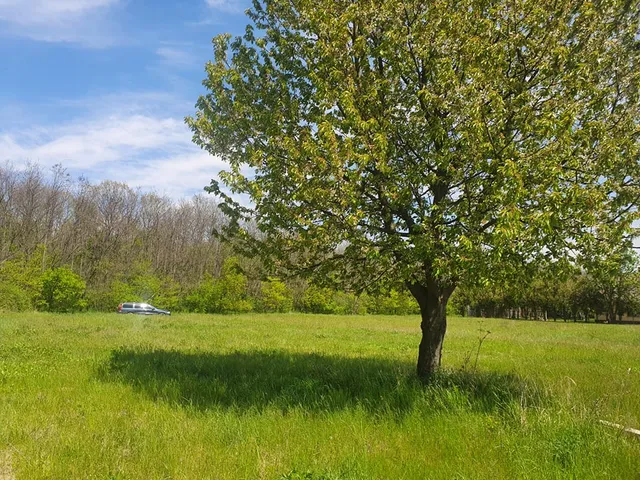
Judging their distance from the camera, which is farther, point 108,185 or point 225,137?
point 108,185

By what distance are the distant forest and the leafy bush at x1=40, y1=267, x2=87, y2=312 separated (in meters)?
0.11

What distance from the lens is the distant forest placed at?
47.9m

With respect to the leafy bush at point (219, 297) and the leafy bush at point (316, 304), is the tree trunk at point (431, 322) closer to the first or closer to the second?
the leafy bush at point (219, 297)

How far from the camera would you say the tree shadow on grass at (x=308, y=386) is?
793 cm

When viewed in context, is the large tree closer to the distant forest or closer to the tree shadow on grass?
the tree shadow on grass

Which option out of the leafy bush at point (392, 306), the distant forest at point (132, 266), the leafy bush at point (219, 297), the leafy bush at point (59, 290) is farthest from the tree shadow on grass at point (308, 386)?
the leafy bush at point (392, 306)

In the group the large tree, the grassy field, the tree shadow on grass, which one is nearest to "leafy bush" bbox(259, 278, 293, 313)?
the tree shadow on grass

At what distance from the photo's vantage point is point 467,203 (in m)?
7.40

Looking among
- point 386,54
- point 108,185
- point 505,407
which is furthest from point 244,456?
point 108,185

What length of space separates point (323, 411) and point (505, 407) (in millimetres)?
3252

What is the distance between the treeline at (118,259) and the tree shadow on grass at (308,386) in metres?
32.5

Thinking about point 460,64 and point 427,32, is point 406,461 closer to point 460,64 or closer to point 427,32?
point 460,64

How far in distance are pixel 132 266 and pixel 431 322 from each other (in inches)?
2120

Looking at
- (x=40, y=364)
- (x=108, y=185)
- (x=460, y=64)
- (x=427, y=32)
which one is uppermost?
(x=108, y=185)
